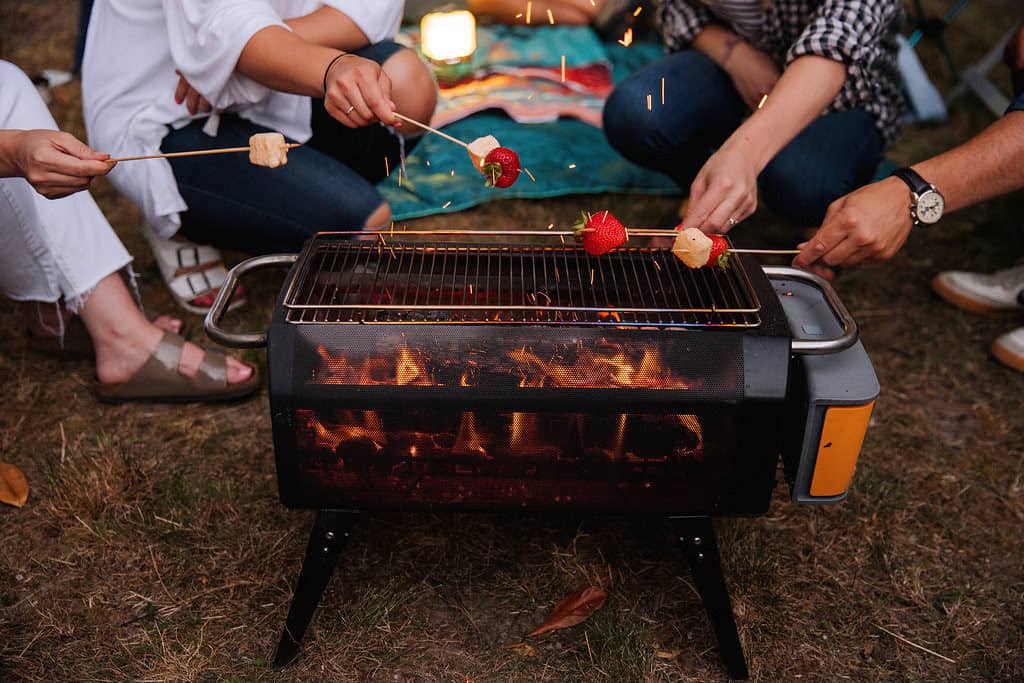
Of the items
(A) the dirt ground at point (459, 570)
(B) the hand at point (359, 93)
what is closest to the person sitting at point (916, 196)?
(A) the dirt ground at point (459, 570)

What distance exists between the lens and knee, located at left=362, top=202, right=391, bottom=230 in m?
2.67

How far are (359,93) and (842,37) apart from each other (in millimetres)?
1457

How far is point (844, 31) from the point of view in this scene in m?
2.39

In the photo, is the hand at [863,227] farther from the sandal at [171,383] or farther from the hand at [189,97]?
the hand at [189,97]

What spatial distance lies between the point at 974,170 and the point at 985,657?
1.22m

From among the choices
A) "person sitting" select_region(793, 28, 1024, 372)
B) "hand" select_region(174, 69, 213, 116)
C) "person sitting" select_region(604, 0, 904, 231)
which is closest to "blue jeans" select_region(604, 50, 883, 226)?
"person sitting" select_region(604, 0, 904, 231)

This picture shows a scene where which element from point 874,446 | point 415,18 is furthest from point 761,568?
point 415,18

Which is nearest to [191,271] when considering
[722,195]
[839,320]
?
[722,195]

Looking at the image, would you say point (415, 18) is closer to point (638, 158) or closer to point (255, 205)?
point (638, 158)

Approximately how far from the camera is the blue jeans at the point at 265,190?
8.60 ft

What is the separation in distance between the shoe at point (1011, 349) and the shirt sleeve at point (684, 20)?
167 centimetres

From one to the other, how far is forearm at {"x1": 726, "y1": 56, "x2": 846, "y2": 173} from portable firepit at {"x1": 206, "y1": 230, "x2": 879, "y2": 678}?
1.73ft

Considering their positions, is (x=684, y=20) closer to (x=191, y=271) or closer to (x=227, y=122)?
(x=227, y=122)

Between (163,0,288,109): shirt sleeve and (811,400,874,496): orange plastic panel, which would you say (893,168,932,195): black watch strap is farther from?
(163,0,288,109): shirt sleeve
